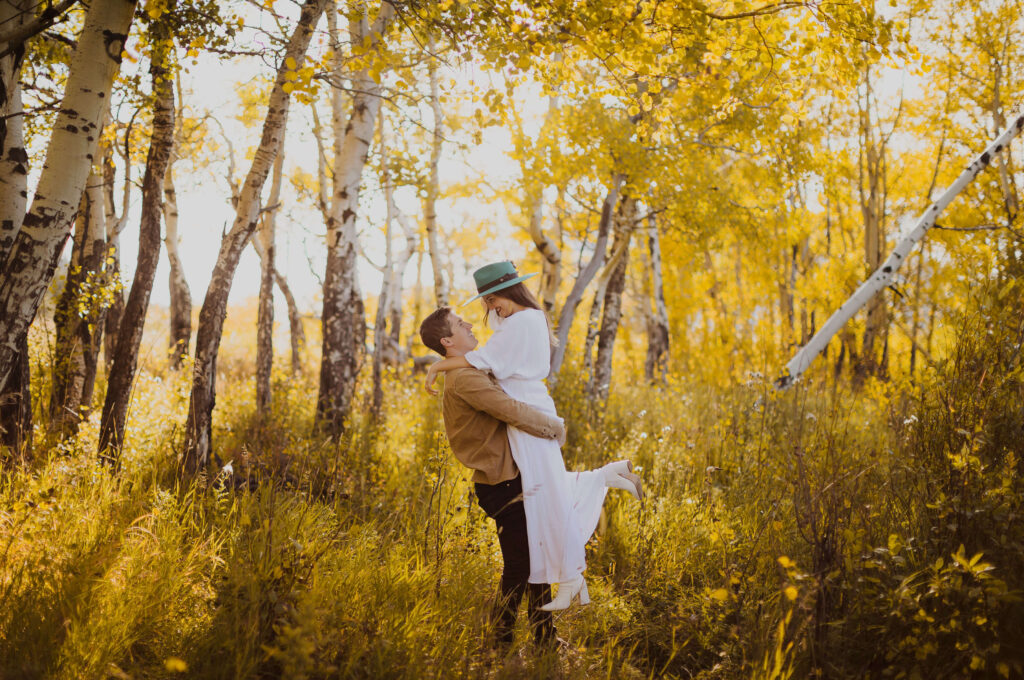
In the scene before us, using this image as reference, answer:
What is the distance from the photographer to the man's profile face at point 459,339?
320 centimetres

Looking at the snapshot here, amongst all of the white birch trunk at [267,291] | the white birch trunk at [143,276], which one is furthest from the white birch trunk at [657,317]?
the white birch trunk at [143,276]

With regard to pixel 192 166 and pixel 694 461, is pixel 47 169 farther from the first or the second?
pixel 192 166

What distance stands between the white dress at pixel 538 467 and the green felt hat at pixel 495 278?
16 centimetres

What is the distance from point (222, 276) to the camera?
4.89m

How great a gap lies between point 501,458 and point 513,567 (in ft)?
1.70

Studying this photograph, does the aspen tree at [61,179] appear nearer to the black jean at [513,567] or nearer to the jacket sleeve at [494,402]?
the jacket sleeve at [494,402]

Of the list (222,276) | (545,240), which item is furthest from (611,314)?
(222,276)

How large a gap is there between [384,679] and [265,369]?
7115 millimetres

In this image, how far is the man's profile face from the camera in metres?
3.20

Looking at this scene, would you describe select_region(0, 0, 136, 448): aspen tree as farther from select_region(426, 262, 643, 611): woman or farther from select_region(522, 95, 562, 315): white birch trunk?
select_region(522, 95, 562, 315): white birch trunk

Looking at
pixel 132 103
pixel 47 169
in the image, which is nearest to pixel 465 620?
pixel 47 169

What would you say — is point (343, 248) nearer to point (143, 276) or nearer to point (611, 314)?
point (143, 276)

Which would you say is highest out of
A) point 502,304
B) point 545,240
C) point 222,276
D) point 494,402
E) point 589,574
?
point 545,240

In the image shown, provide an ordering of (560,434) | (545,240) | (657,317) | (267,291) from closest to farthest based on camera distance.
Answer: (560,434), (545,240), (267,291), (657,317)
